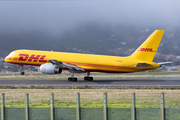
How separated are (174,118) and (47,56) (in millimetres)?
36245

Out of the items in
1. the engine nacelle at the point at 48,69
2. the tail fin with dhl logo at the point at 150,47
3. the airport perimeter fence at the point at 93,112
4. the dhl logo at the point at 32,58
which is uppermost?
the tail fin with dhl logo at the point at 150,47

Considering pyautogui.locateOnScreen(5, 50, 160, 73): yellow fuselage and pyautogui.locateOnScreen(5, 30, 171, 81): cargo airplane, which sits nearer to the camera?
pyautogui.locateOnScreen(5, 30, 171, 81): cargo airplane

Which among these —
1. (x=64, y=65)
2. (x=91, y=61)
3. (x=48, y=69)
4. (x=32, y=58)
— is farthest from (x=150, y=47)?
(x=32, y=58)

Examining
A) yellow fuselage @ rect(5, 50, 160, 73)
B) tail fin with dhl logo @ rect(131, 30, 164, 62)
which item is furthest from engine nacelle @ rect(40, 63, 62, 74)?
tail fin with dhl logo @ rect(131, 30, 164, 62)

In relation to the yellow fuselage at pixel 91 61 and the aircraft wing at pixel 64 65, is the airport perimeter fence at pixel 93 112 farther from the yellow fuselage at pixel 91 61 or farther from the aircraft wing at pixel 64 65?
the yellow fuselage at pixel 91 61

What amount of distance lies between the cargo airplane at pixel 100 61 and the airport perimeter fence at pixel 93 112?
30813 mm

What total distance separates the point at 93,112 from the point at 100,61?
33448 mm

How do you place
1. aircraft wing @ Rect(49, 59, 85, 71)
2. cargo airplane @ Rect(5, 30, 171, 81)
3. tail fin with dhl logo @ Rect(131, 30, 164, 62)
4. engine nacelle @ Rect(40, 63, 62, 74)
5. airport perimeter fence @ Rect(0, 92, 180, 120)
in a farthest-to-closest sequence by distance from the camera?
tail fin with dhl logo @ Rect(131, 30, 164, 62) < cargo airplane @ Rect(5, 30, 171, 81) < aircraft wing @ Rect(49, 59, 85, 71) < engine nacelle @ Rect(40, 63, 62, 74) < airport perimeter fence @ Rect(0, 92, 180, 120)

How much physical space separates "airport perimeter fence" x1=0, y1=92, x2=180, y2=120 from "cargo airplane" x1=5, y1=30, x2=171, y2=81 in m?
30.8

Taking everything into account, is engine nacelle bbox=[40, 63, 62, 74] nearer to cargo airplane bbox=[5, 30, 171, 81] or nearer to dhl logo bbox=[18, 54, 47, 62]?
cargo airplane bbox=[5, 30, 171, 81]

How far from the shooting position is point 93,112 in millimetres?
12156

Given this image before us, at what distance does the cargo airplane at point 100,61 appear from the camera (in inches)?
1745

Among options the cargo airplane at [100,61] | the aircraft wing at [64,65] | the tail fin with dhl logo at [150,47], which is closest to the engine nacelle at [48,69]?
the cargo airplane at [100,61]

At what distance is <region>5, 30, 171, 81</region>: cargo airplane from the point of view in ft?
145
